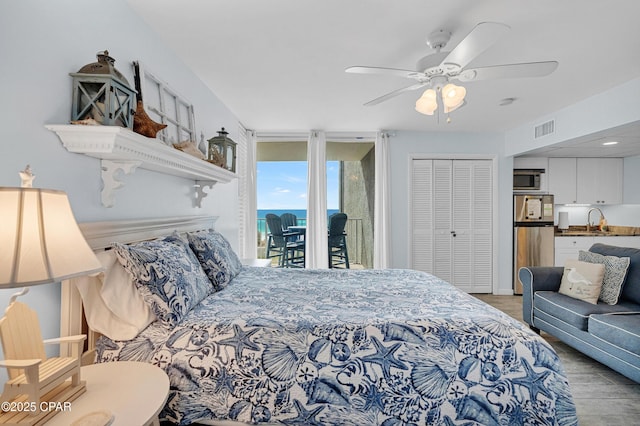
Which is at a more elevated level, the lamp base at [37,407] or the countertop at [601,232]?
the countertop at [601,232]

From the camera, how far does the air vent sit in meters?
3.68

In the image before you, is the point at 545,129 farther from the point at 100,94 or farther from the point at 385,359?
the point at 100,94

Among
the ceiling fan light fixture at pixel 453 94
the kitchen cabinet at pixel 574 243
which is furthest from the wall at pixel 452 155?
the ceiling fan light fixture at pixel 453 94

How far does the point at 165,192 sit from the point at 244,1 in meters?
1.30

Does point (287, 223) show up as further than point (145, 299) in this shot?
Yes

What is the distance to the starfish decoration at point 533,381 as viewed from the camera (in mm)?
1384

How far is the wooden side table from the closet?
397 cm

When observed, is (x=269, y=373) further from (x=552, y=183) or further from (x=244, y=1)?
(x=552, y=183)

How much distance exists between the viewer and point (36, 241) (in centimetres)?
83

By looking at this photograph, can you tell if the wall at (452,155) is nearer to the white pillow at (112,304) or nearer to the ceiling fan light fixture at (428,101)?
the ceiling fan light fixture at (428,101)

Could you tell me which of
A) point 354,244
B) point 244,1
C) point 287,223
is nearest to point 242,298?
point 244,1

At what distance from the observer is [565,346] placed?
2865mm

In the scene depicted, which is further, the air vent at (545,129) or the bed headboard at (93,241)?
the air vent at (545,129)

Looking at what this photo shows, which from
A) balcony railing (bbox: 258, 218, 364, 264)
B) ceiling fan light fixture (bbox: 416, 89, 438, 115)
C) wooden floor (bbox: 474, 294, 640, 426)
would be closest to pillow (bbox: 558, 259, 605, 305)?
wooden floor (bbox: 474, 294, 640, 426)
